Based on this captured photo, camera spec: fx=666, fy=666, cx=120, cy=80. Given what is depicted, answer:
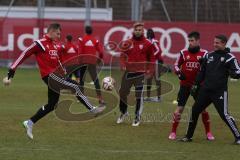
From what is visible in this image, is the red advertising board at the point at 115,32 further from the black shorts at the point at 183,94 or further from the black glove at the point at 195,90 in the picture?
the black glove at the point at 195,90

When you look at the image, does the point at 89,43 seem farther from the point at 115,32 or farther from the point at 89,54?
the point at 115,32

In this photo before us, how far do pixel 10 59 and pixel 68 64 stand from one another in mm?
11345

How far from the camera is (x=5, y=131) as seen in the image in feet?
42.9

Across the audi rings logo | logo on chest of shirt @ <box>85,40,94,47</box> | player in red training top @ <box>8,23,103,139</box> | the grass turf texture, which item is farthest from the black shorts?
the audi rings logo

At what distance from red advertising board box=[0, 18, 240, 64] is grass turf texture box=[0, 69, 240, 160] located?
1364 centimetres

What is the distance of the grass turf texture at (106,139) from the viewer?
10820 millimetres

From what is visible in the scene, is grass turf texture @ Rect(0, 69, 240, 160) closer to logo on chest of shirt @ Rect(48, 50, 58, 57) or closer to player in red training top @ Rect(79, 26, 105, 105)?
logo on chest of shirt @ Rect(48, 50, 58, 57)

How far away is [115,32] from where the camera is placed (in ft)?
104

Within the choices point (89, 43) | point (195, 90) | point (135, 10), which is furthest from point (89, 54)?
point (135, 10)

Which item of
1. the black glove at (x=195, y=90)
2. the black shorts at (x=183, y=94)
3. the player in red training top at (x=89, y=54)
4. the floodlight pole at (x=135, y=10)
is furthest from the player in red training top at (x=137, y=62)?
the floodlight pole at (x=135, y=10)

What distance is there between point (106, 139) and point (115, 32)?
1968cm

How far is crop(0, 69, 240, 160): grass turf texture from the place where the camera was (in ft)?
35.5

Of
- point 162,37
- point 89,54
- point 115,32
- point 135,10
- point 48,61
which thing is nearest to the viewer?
point 48,61

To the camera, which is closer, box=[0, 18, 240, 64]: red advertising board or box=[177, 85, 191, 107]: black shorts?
box=[177, 85, 191, 107]: black shorts
